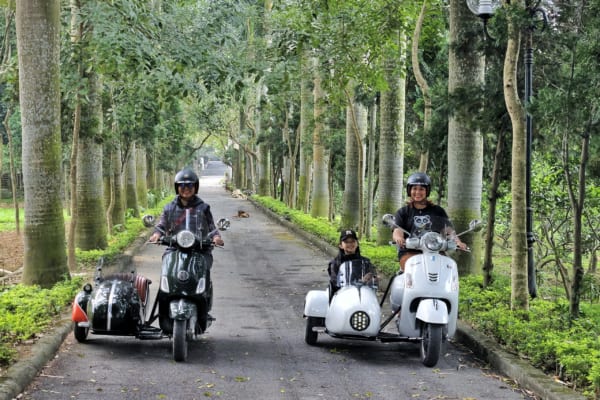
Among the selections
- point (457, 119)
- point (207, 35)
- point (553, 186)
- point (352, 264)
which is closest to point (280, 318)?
point (352, 264)

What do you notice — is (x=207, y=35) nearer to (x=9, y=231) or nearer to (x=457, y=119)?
(x=457, y=119)

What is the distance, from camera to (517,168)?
27.0 feet

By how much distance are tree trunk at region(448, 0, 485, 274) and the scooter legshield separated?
427 cm

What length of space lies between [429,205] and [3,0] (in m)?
12.8

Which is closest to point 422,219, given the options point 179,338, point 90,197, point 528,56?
point 528,56

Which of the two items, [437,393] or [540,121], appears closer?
[437,393]

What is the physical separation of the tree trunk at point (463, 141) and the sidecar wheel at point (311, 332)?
4076 millimetres

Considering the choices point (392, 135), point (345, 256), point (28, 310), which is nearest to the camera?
point (345, 256)

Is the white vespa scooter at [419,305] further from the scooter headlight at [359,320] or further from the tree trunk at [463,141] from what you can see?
the tree trunk at [463,141]

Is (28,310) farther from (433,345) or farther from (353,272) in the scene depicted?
(433,345)

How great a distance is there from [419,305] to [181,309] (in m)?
2.22

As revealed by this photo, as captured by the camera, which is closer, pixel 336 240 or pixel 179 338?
pixel 179 338

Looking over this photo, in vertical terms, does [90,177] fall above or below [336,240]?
above

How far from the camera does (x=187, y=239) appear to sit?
722cm
